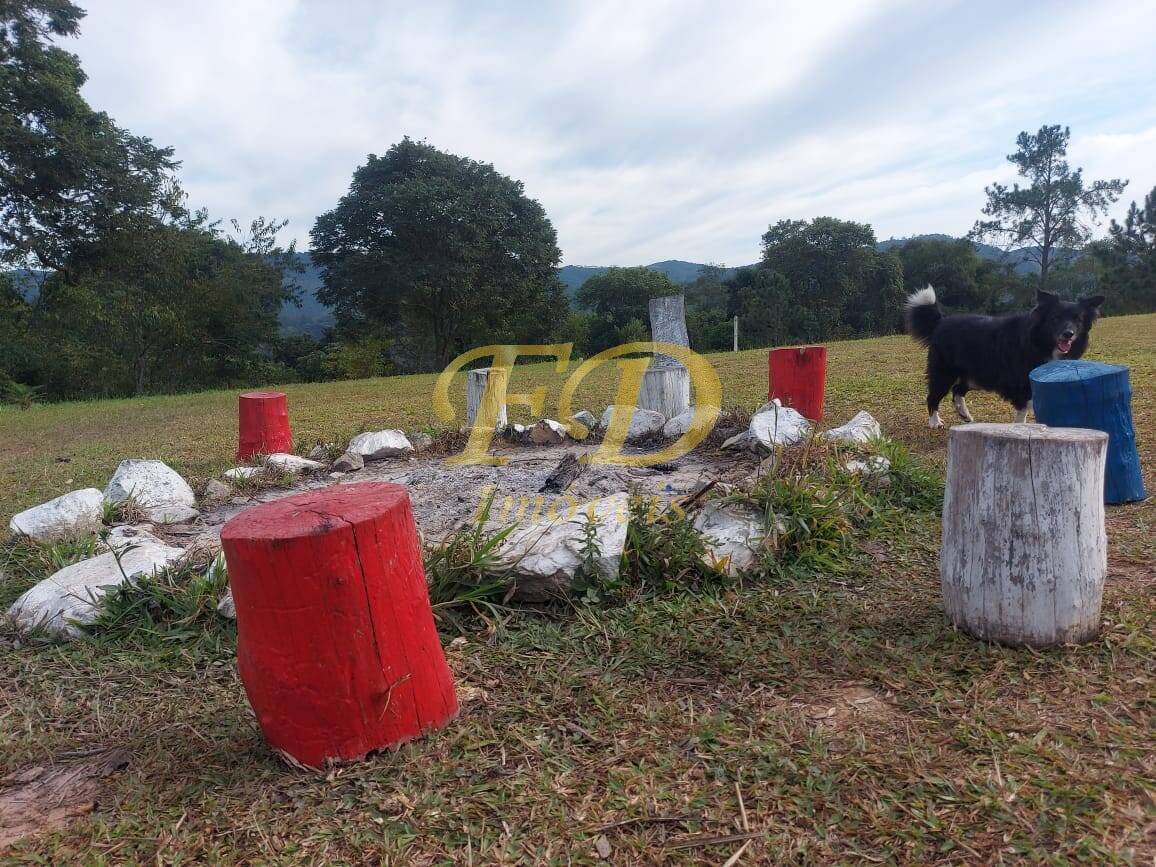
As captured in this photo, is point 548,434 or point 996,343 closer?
point 996,343

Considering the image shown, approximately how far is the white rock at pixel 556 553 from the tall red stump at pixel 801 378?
2.67m

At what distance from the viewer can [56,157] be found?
16359mm

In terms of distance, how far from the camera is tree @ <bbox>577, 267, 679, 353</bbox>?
37.3m

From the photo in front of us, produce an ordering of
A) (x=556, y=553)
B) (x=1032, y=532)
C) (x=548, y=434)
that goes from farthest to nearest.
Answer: (x=548, y=434), (x=556, y=553), (x=1032, y=532)

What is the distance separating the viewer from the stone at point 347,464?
507 centimetres

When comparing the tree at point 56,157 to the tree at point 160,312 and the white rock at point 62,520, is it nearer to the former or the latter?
the tree at point 160,312

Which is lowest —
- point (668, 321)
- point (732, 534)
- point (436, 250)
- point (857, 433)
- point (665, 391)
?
point (732, 534)

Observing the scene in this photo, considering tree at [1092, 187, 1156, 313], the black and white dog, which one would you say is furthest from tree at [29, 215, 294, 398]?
tree at [1092, 187, 1156, 313]

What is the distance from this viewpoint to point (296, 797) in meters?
1.71

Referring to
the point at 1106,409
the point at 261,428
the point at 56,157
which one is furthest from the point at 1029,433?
the point at 56,157

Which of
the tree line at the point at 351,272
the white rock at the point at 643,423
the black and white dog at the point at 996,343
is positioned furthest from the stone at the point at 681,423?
the tree line at the point at 351,272

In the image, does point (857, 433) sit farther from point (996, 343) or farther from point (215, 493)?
point (215, 493)

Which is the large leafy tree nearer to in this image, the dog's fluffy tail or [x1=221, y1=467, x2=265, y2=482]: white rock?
the dog's fluffy tail

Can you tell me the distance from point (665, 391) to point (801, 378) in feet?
3.58
